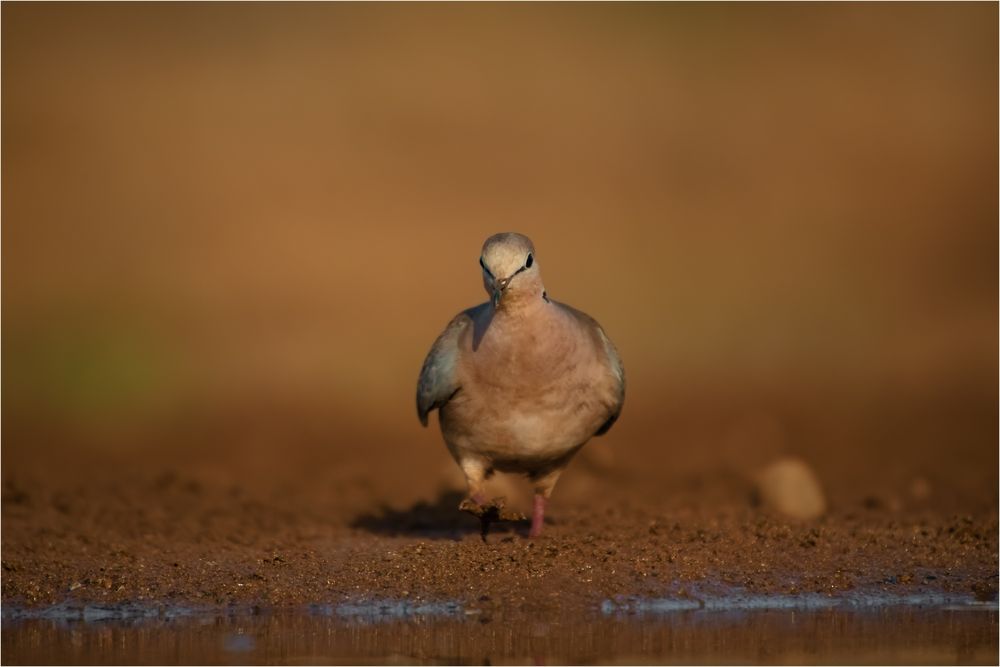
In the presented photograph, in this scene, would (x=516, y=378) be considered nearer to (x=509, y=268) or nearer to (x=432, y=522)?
(x=509, y=268)

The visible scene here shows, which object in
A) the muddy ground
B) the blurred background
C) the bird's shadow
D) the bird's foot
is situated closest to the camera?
the muddy ground

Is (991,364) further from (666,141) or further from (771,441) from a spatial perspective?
(666,141)

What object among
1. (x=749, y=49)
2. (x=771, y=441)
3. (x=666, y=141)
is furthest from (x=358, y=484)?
(x=749, y=49)

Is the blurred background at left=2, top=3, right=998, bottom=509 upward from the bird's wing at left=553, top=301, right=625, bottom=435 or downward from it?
upward

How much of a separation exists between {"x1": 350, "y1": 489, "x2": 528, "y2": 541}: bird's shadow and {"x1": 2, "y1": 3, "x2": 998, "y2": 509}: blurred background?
85 cm

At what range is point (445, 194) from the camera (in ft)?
59.9

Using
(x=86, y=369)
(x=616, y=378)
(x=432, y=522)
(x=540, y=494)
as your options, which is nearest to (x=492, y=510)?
(x=540, y=494)

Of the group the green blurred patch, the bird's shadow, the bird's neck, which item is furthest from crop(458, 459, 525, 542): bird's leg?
the green blurred patch

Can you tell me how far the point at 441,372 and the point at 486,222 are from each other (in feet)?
27.3

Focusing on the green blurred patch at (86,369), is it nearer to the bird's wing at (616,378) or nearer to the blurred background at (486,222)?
the blurred background at (486,222)

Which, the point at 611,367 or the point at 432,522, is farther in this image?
the point at 432,522

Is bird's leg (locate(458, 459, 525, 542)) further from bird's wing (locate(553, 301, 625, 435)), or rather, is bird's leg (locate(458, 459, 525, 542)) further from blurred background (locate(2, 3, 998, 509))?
blurred background (locate(2, 3, 998, 509))

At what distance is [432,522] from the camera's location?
11.1 meters

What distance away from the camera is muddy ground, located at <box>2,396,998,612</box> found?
8.98 metres
